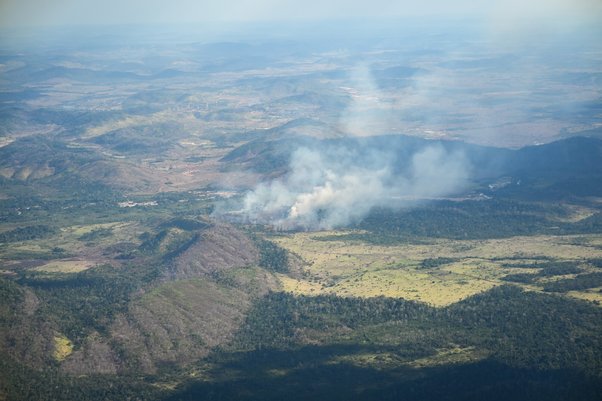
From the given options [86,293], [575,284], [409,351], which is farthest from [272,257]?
[575,284]

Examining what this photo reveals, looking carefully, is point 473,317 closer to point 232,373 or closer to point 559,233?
point 232,373

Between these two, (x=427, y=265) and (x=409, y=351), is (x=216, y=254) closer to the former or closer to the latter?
(x=427, y=265)

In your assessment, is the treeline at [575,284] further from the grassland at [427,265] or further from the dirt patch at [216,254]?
the dirt patch at [216,254]

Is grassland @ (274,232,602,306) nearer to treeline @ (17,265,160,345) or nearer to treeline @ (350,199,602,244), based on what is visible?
treeline @ (350,199,602,244)

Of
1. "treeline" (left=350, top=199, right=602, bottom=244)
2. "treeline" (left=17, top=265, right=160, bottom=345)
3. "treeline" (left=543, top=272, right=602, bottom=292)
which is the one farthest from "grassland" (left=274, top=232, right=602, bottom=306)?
"treeline" (left=17, top=265, right=160, bottom=345)

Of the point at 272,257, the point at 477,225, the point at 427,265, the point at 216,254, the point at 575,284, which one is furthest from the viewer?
the point at 477,225

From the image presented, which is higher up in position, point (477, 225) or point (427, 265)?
point (427, 265)

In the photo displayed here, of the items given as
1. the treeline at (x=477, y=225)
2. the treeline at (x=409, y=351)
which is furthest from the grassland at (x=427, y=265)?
the treeline at (x=409, y=351)

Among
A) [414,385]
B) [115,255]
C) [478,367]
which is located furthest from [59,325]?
[478,367]

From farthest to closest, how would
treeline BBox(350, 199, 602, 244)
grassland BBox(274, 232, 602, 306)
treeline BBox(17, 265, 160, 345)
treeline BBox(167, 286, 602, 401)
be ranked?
1. treeline BBox(350, 199, 602, 244)
2. grassland BBox(274, 232, 602, 306)
3. treeline BBox(17, 265, 160, 345)
4. treeline BBox(167, 286, 602, 401)

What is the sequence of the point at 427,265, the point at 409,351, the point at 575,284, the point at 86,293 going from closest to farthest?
the point at 409,351 → the point at 575,284 → the point at 86,293 → the point at 427,265
